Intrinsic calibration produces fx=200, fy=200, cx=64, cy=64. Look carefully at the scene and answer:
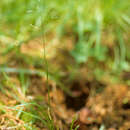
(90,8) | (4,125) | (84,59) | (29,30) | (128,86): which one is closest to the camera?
(4,125)

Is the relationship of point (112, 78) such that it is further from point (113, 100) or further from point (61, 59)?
point (61, 59)

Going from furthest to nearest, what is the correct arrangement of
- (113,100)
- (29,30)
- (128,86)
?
(29,30) < (128,86) < (113,100)

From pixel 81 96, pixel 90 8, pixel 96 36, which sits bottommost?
pixel 81 96

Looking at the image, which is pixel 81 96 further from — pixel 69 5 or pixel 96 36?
pixel 69 5

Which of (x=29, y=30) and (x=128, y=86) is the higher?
(x=29, y=30)

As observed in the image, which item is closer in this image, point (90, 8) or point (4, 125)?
point (4, 125)

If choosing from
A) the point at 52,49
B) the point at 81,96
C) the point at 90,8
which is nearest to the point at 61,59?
the point at 52,49
